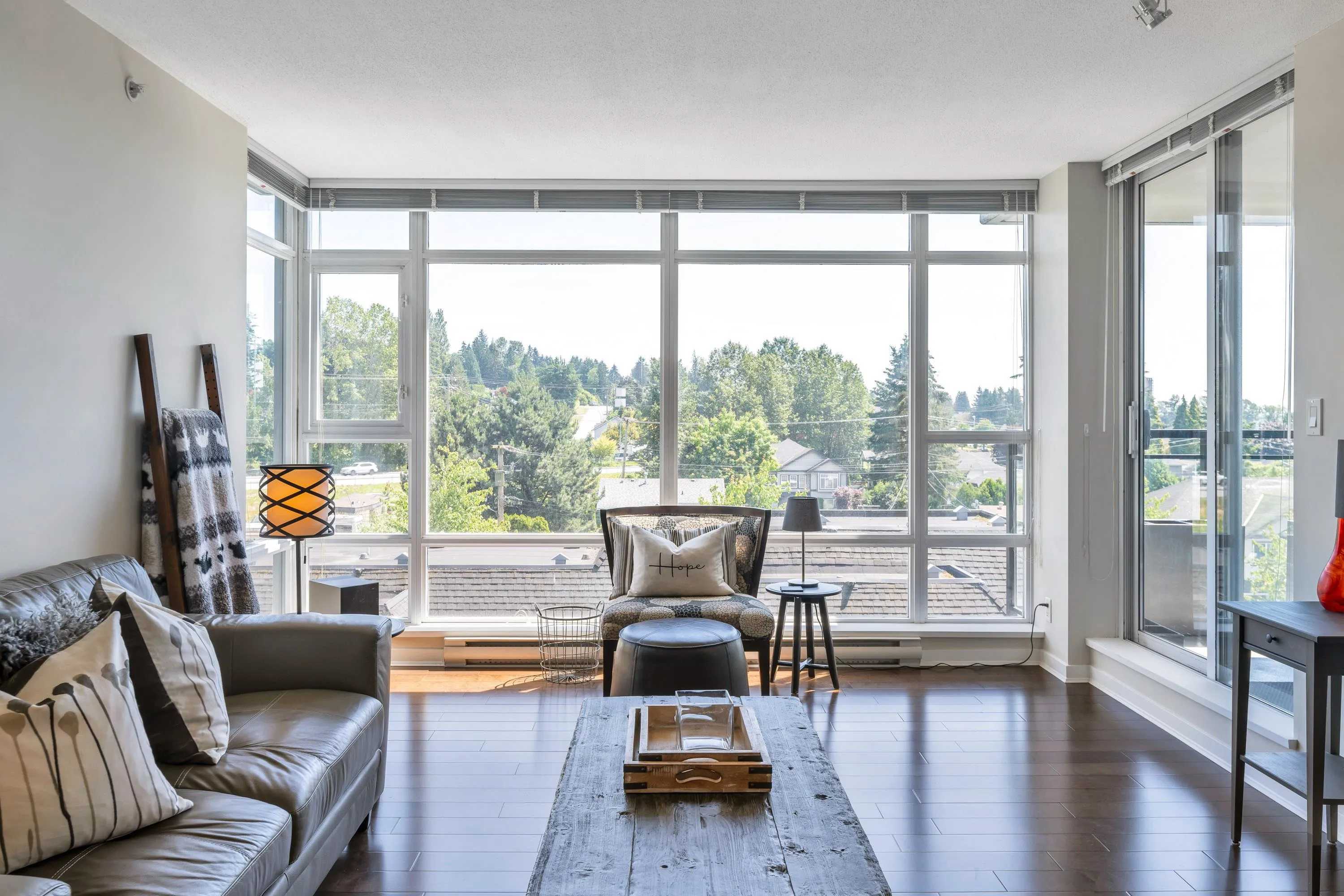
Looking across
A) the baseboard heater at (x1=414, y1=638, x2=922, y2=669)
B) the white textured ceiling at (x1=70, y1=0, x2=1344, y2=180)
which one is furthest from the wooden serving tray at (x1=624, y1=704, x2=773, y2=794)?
the baseboard heater at (x1=414, y1=638, x2=922, y2=669)

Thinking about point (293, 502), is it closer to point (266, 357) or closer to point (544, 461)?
point (266, 357)

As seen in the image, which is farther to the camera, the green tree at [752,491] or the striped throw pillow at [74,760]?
the green tree at [752,491]

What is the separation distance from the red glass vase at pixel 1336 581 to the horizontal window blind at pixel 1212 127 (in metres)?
1.69

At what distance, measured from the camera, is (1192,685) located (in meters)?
3.60

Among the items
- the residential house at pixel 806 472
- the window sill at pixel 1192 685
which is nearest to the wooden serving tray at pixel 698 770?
the window sill at pixel 1192 685

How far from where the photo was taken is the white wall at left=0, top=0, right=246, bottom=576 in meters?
2.52

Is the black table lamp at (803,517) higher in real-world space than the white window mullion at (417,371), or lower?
lower

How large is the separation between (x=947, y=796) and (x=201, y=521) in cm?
286

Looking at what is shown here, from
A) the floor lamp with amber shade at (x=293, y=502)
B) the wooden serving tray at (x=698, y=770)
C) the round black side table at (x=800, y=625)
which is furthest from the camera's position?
the round black side table at (x=800, y=625)

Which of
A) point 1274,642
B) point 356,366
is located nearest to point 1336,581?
point 1274,642

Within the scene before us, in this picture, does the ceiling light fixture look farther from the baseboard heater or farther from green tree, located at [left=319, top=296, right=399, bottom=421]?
green tree, located at [left=319, top=296, right=399, bottom=421]

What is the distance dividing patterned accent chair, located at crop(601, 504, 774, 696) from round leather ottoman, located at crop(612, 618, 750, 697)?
370 mm

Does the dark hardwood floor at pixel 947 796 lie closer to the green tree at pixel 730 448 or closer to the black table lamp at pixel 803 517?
the black table lamp at pixel 803 517

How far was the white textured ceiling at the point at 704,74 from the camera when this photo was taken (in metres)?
2.82
